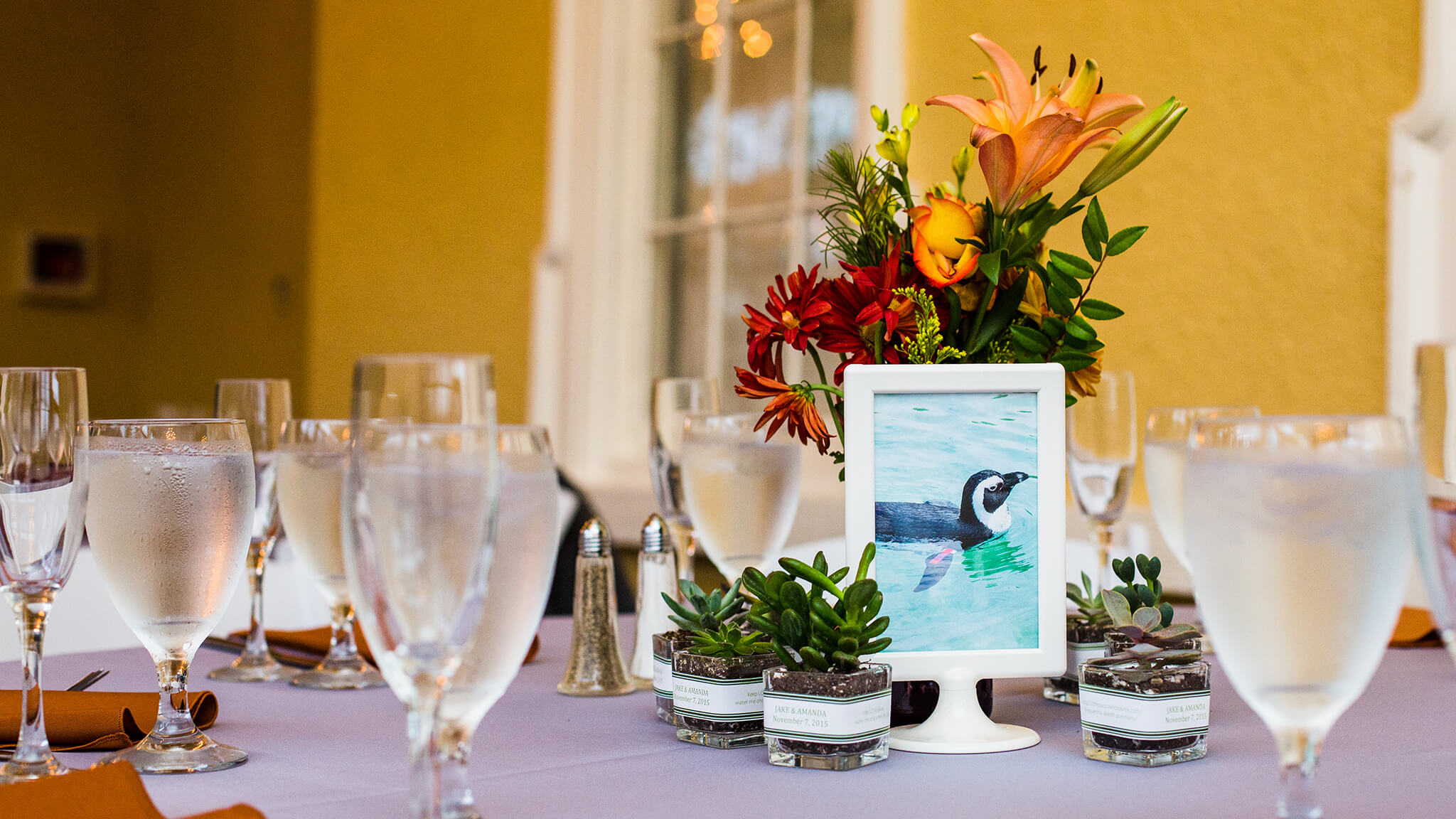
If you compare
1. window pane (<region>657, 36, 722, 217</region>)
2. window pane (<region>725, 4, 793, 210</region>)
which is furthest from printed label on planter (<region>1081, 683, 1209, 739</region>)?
window pane (<region>657, 36, 722, 217</region>)

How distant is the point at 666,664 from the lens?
881mm

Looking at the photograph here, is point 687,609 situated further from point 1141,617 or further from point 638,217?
point 638,217

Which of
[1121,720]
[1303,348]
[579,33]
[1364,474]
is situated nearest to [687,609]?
[1121,720]

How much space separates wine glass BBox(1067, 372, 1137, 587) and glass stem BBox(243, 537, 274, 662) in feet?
2.33

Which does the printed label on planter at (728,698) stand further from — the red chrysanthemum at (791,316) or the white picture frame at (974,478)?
the red chrysanthemum at (791,316)

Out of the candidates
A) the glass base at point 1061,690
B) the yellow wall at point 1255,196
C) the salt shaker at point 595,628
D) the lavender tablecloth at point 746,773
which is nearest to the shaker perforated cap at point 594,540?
the salt shaker at point 595,628

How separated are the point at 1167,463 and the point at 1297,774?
1.81 ft

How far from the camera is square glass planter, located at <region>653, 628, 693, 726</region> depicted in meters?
0.88

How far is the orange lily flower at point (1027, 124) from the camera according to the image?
834 mm

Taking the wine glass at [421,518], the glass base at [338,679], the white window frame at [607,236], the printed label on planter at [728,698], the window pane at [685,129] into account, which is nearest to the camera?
the wine glass at [421,518]

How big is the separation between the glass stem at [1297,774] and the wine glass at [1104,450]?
2.23ft

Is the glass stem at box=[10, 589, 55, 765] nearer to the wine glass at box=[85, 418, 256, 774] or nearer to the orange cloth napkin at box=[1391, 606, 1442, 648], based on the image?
the wine glass at box=[85, 418, 256, 774]

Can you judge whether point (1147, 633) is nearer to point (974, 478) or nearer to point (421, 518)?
point (974, 478)

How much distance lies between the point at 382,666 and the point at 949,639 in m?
0.40
